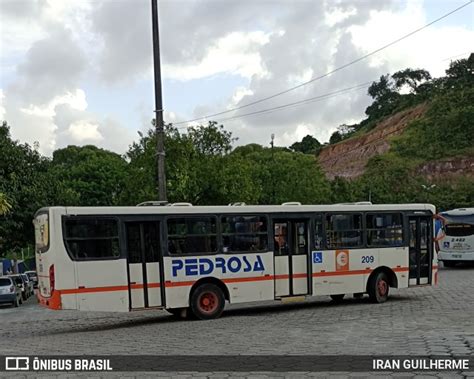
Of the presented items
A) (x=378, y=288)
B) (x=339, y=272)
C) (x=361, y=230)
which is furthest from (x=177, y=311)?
(x=378, y=288)

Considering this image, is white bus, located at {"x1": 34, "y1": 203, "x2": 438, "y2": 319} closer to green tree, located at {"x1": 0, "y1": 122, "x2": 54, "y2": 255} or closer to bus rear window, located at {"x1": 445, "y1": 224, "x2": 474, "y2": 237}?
bus rear window, located at {"x1": 445, "y1": 224, "x2": 474, "y2": 237}

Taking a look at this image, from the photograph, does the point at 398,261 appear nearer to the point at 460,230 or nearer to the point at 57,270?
the point at 57,270

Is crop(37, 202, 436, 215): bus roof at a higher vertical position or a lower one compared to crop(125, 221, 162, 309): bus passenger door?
higher

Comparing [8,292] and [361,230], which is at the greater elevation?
[361,230]

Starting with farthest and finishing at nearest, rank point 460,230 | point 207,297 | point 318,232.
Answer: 1. point 460,230
2. point 318,232
3. point 207,297

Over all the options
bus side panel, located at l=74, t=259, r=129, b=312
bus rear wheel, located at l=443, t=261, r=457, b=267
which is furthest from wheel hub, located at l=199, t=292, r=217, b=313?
bus rear wheel, located at l=443, t=261, r=457, b=267

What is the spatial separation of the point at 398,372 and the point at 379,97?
445 feet

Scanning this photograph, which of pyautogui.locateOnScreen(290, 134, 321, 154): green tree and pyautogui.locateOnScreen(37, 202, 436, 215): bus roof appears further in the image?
pyautogui.locateOnScreen(290, 134, 321, 154): green tree

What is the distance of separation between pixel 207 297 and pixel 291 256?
96.6 inches

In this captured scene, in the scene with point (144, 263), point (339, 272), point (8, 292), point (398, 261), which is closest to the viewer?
point (144, 263)

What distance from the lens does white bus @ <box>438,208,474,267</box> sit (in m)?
32.6

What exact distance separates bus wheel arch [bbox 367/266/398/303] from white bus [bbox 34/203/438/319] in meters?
0.03

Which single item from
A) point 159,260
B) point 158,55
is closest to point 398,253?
point 159,260

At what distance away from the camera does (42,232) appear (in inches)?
560
